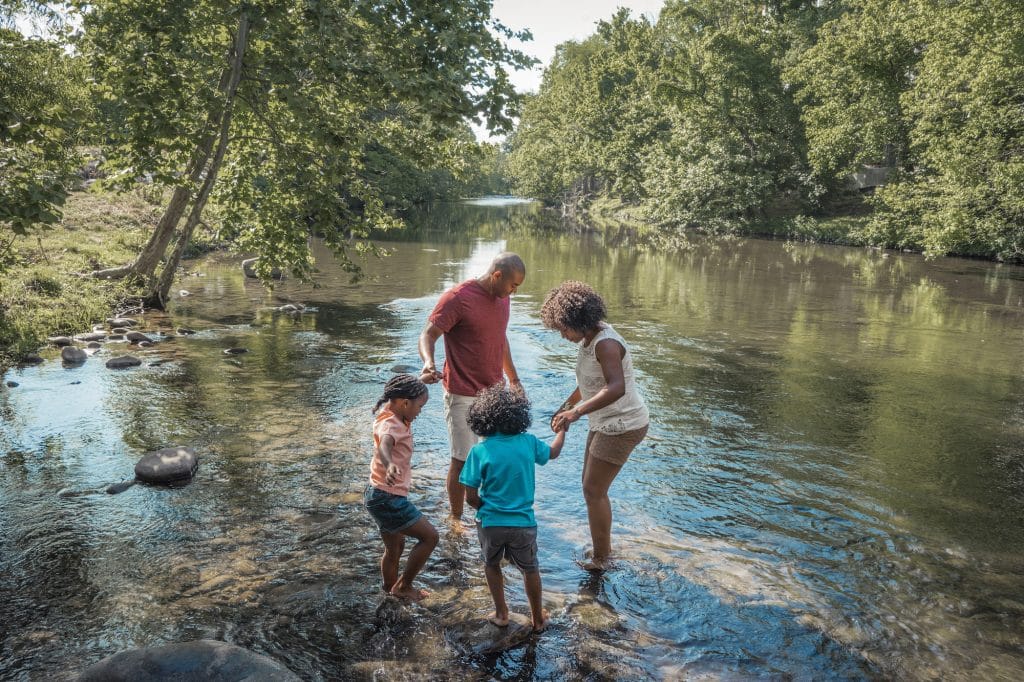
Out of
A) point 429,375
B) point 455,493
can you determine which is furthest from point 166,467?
point 429,375

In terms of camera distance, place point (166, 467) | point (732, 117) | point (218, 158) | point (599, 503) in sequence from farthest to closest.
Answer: point (732, 117)
point (218, 158)
point (166, 467)
point (599, 503)

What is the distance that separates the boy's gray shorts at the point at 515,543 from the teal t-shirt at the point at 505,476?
0.12 ft

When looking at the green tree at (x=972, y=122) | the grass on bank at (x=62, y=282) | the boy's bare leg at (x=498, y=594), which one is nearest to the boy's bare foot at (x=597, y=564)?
the boy's bare leg at (x=498, y=594)

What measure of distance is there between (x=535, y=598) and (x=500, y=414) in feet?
3.93

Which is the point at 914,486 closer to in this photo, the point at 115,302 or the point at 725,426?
the point at 725,426

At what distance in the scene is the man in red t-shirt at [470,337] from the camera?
535 centimetres

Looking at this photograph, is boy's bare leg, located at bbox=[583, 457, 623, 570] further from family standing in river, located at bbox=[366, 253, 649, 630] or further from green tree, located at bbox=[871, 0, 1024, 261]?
green tree, located at bbox=[871, 0, 1024, 261]

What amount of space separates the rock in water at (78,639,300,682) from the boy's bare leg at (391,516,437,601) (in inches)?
48.3

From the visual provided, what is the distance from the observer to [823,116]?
3634 cm

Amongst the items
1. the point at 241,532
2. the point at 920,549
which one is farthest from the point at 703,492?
the point at 241,532

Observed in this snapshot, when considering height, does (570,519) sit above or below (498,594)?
below

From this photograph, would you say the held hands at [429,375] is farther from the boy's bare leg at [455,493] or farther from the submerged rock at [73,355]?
the submerged rock at [73,355]

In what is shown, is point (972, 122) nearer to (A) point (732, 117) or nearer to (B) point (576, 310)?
(A) point (732, 117)

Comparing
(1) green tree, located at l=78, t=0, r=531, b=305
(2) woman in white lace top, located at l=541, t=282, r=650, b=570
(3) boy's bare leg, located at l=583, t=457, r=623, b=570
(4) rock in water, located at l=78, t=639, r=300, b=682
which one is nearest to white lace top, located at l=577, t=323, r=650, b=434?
(2) woman in white lace top, located at l=541, t=282, r=650, b=570
